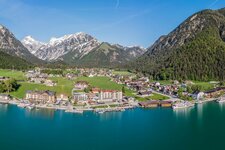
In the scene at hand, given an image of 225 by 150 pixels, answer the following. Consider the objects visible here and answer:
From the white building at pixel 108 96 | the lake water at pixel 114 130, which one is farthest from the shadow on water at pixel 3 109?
the white building at pixel 108 96

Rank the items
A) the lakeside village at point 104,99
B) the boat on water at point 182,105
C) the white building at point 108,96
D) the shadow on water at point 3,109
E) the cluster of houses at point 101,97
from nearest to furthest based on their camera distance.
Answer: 1. the shadow on water at point 3,109
2. the lakeside village at point 104,99
3. the boat on water at point 182,105
4. the cluster of houses at point 101,97
5. the white building at point 108,96

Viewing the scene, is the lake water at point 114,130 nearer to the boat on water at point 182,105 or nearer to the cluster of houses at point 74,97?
the boat on water at point 182,105

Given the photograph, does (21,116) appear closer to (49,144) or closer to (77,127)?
(77,127)

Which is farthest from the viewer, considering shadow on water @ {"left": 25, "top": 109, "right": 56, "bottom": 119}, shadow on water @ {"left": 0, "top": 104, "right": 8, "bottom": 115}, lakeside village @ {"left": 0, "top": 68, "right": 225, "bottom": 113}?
lakeside village @ {"left": 0, "top": 68, "right": 225, "bottom": 113}

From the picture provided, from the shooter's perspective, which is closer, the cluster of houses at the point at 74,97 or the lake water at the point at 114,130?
the lake water at the point at 114,130

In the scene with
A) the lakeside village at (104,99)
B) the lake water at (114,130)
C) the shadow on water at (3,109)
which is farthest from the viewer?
the lakeside village at (104,99)

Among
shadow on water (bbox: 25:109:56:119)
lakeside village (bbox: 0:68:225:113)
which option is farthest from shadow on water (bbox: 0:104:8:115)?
shadow on water (bbox: 25:109:56:119)

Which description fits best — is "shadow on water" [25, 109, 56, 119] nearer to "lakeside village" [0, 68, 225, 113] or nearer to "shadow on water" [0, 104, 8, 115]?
"lakeside village" [0, 68, 225, 113]

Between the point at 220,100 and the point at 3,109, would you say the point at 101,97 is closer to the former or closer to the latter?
the point at 3,109

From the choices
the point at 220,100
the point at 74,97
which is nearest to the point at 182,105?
the point at 220,100

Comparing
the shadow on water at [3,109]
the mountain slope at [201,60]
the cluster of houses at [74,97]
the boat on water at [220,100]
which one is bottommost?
the shadow on water at [3,109]
